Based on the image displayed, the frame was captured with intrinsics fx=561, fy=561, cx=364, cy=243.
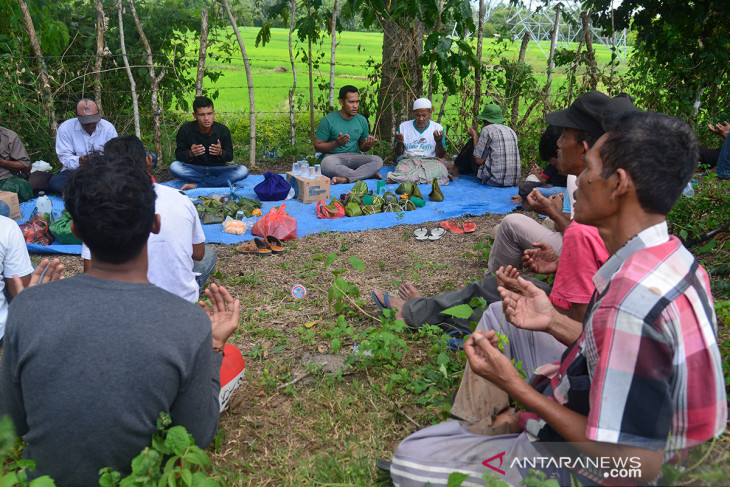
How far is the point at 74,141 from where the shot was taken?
628 cm

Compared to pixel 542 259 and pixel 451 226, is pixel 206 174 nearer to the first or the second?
pixel 451 226

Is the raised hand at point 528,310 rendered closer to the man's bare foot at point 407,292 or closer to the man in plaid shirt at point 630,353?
the man in plaid shirt at point 630,353

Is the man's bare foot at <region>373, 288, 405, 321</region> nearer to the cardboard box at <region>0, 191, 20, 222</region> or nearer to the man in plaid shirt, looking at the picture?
the man in plaid shirt

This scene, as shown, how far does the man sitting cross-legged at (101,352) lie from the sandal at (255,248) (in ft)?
10.6

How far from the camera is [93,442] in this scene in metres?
1.62

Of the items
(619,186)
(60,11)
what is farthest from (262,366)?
(60,11)

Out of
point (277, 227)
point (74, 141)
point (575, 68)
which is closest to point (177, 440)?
point (277, 227)

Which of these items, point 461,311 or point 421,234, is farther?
point 421,234

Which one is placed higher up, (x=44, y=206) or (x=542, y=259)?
(x=542, y=259)

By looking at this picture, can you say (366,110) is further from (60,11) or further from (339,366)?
Result: (339,366)

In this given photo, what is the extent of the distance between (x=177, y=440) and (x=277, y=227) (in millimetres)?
3722

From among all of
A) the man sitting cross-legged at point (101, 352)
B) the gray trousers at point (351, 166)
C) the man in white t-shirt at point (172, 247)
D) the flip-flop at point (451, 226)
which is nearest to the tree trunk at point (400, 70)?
the gray trousers at point (351, 166)

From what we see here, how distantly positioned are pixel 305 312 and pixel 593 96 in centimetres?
226

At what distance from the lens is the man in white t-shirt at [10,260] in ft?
9.62
